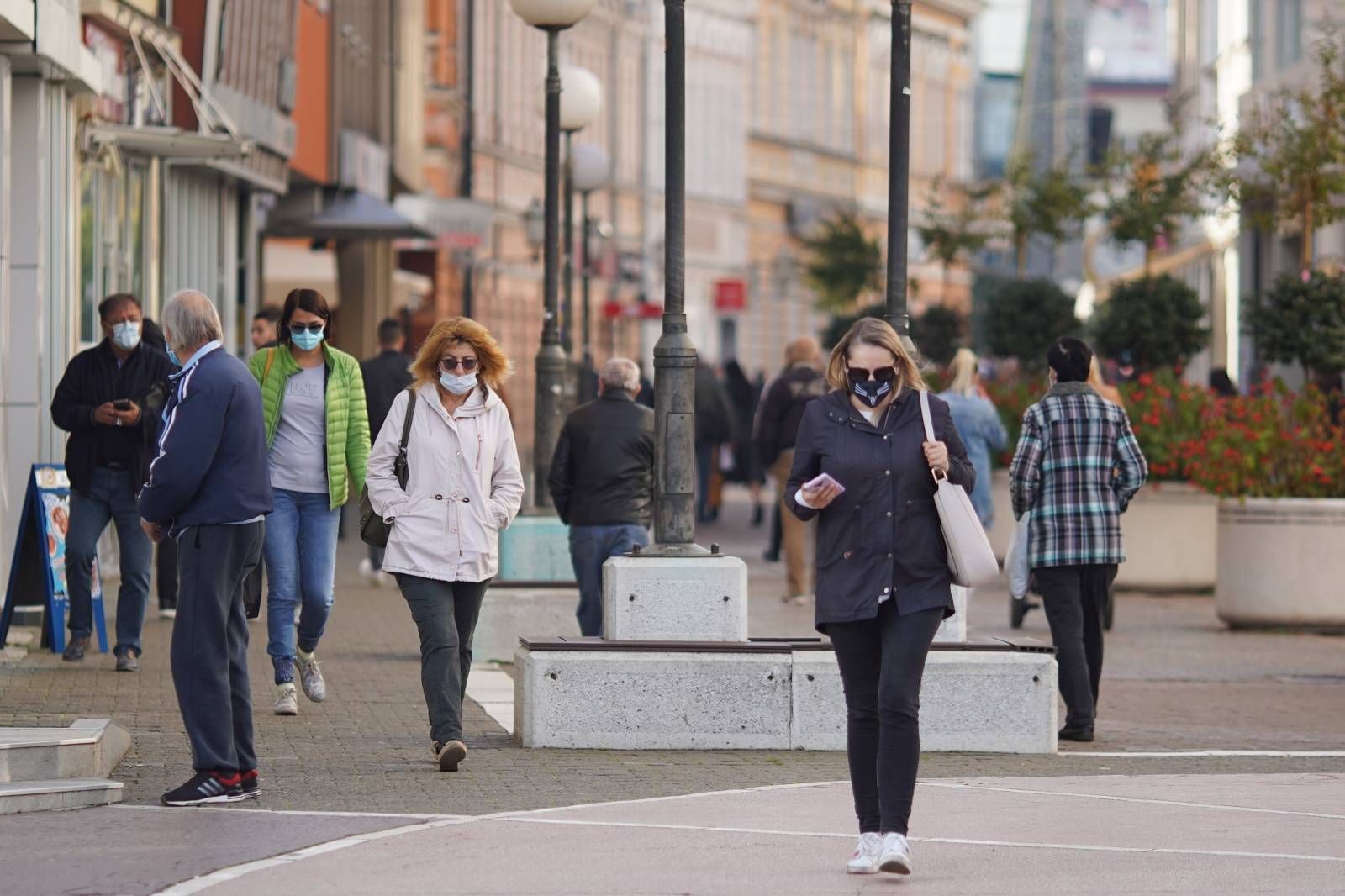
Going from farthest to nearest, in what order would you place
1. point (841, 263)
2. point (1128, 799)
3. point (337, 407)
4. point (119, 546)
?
1. point (841, 263)
2. point (119, 546)
3. point (337, 407)
4. point (1128, 799)

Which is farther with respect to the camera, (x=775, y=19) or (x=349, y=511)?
(x=775, y=19)

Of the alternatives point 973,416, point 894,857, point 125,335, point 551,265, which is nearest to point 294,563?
point 125,335

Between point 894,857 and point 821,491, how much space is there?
1101mm

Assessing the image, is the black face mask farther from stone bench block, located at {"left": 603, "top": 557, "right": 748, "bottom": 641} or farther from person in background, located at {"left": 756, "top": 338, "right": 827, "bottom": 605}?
person in background, located at {"left": 756, "top": 338, "right": 827, "bottom": 605}

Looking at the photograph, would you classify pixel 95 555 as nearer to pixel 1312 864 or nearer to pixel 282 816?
pixel 282 816

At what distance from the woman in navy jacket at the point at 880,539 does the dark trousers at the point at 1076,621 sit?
13.4 feet

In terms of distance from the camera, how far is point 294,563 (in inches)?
502

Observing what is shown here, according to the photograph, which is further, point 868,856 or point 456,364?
point 456,364

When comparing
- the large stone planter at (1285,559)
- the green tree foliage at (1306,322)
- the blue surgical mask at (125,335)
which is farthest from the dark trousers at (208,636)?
the green tree foliage at (1306,322)

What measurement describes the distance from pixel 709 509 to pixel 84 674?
19.3 m

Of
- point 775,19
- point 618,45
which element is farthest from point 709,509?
point 775,19

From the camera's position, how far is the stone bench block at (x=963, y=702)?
1187 cm

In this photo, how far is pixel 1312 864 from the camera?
8867mm

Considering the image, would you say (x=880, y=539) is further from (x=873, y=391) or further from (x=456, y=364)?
(x=456, y=364)
